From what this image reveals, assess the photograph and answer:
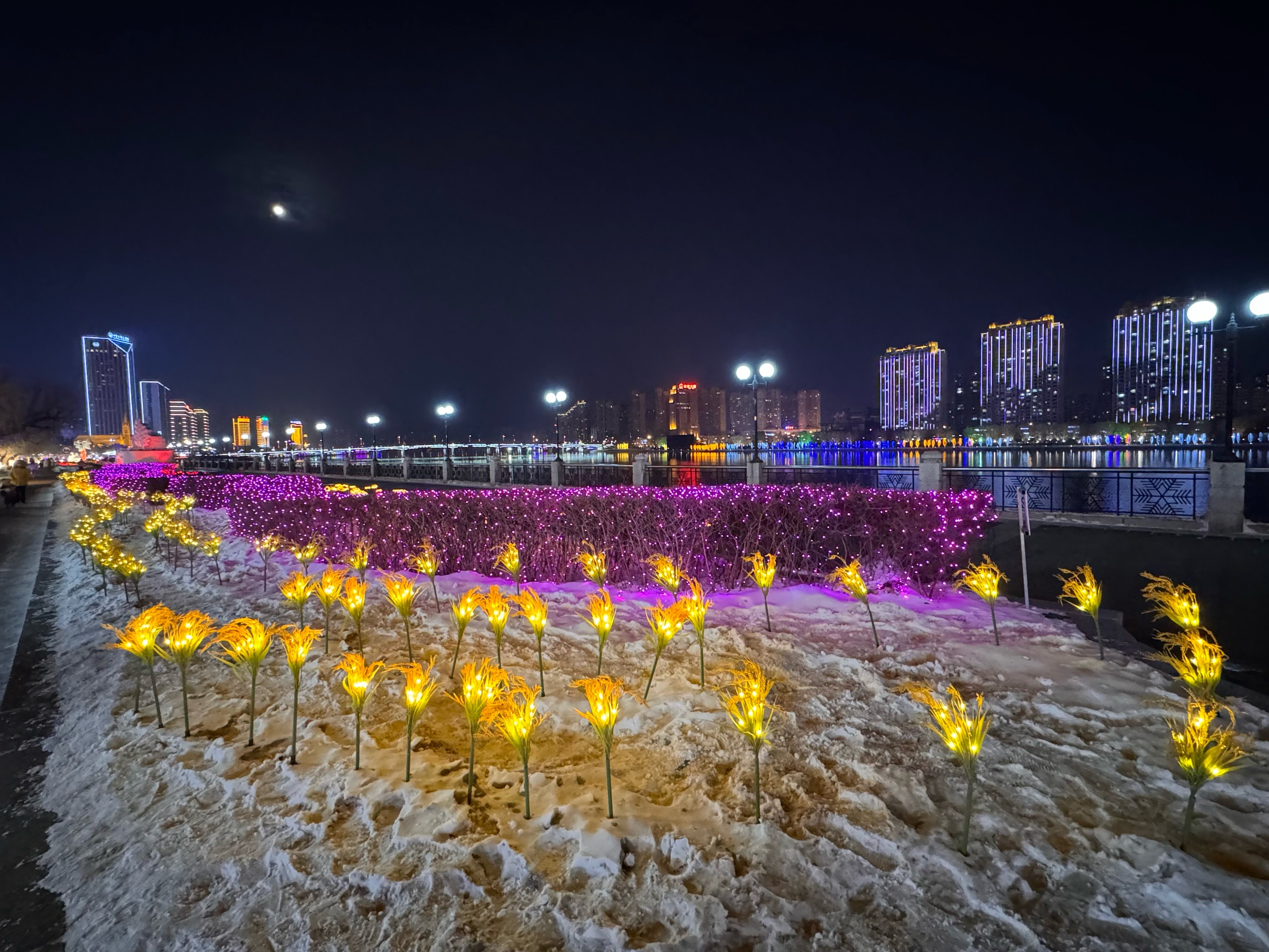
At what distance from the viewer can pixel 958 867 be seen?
2592 millimetres

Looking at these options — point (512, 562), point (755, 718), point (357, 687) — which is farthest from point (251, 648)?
point (512, 562)

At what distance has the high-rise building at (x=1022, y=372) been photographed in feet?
268

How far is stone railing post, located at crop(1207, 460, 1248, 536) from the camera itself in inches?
349

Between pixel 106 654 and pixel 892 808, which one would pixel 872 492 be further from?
pixel 106 654

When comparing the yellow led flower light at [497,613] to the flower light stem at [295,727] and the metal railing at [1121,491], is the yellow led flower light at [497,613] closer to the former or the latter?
the flower light stem at [295,727]

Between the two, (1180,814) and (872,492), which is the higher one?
(872,492)

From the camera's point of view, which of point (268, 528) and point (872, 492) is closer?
point (872, 492)

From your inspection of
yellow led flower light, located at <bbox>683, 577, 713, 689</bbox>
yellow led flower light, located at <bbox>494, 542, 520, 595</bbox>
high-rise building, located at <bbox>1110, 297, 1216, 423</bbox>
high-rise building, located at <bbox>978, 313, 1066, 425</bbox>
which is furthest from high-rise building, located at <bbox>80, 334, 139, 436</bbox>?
high-rise building, located at <bbox>978, 313, 1066, 425</bbox>

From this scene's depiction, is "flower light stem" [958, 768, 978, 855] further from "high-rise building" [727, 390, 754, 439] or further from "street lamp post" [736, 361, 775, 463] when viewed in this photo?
"high-rise building" [727, 390, 754, 439]

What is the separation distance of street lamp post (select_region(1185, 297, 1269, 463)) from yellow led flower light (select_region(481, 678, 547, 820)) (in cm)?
1164

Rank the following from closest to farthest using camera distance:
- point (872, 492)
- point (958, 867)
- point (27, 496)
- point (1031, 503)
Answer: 1. point (958, 867)
2. point (872, 492)
3. point (1031, 503)
4. point (27, 496)

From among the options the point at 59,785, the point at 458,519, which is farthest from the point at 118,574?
the point at 59,785

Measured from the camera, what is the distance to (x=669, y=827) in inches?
113

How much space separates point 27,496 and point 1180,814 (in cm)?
3812
